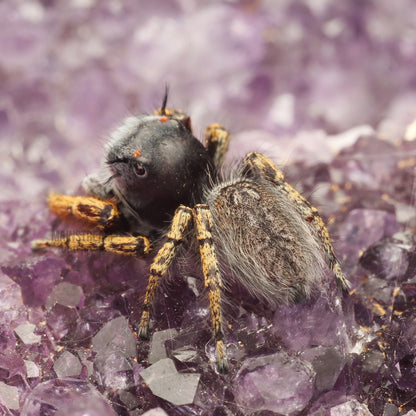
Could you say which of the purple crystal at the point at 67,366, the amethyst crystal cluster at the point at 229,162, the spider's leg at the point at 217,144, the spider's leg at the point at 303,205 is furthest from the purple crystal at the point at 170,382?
the spider's leg at the point at 217,144

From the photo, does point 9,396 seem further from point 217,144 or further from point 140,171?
point 217,144

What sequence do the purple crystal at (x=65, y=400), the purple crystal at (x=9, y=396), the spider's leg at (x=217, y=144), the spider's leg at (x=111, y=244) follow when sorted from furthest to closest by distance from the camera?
the spider's leg at (x=217, y=144), the spider's leg at (x=111, y=244), the purple crystal at (x=9, y=396), the purple crystal at (x=65, y=400)

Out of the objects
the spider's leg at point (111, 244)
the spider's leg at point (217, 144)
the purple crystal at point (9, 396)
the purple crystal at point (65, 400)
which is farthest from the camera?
the spider's leg at point (217, 144)

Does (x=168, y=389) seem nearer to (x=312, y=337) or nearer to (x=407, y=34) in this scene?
(x=312, y=337)

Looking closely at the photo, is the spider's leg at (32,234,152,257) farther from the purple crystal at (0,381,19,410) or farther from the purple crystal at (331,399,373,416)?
the purple crystal at (331,399,373,416)

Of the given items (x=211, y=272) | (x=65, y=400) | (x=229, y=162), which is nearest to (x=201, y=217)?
(x=211, y=272)

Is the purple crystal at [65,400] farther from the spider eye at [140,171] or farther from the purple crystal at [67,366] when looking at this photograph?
the spider eye at [140,171]

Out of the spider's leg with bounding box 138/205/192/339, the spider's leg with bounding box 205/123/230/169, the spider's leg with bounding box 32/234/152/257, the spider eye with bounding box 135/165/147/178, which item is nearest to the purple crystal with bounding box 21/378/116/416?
the spider's leg with bounding box 138/205/192/339
